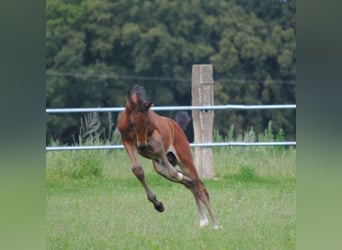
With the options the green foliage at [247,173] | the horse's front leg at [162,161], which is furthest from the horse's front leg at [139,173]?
the green foliage at [247,173]

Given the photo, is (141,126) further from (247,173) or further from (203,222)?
(247,173)

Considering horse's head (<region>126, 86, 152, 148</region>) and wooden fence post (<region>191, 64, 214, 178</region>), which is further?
wooden fence post (<region>191, 64, 214, 178</region>)

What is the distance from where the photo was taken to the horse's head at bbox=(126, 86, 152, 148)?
690cm

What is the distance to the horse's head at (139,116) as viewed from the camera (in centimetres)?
690

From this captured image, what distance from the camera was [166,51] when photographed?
27.3m

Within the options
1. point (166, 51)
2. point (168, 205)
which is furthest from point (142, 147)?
point (166, 51)

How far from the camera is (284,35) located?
28.5 m

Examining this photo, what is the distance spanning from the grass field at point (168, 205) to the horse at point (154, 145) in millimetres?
359

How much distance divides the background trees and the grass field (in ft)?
44.4

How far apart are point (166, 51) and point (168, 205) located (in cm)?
1850

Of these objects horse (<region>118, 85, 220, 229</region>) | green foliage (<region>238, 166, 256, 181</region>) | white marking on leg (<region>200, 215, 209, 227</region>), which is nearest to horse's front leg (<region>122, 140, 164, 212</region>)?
horse (<region>118, 85, 220, 229</region>)

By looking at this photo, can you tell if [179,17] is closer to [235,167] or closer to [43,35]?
[235,167]

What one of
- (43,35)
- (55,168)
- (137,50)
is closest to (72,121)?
(137,50)

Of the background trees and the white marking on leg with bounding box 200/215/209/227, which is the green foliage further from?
the background trees
